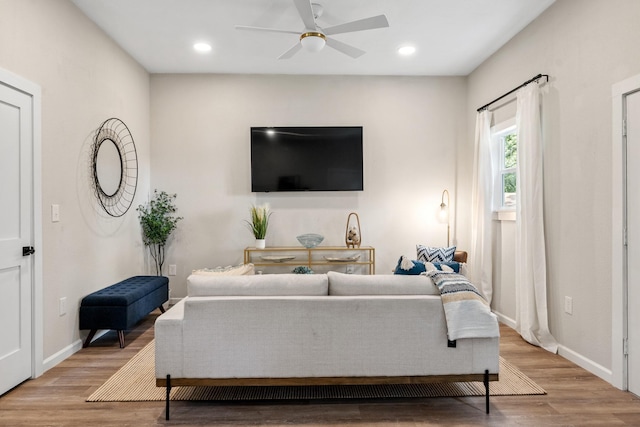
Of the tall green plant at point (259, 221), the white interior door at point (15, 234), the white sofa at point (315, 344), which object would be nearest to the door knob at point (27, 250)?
the white interior door at point (15, 234)

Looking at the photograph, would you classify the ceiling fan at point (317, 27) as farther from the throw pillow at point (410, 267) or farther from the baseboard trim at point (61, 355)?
the baseboard trim at point (61, 355)

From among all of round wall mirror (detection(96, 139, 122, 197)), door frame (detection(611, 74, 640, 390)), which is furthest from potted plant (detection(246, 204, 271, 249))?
door frame (detection(611, 74, 640, 390))

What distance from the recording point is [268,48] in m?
4.09

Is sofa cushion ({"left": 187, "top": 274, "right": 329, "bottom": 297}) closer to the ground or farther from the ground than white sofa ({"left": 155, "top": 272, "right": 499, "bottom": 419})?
farther from the ground

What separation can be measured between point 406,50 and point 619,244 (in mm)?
Answer: 2745

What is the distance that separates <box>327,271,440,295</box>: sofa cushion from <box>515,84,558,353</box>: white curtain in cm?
152

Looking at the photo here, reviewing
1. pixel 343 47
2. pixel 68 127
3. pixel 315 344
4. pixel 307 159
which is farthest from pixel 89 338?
pixel 343 47

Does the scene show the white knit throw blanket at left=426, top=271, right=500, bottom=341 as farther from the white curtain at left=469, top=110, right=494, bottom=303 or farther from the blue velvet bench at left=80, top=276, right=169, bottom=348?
the blue velvet bench at left=80, top=276, right=169, bottom=348

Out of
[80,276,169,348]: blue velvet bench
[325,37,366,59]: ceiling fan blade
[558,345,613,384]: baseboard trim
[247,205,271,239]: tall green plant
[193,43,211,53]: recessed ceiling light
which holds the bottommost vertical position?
[558,345,613,384]: baseboard trim

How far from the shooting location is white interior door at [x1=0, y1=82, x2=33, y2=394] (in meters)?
2.49

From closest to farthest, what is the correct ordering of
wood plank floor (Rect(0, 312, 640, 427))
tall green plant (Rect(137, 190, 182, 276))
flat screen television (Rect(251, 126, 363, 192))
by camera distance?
wood plank floor (Rect(0, 312, 640, 427))
tall green plant (Rect(137, 190, 182, 276))
flat screen television (Rect(251, 126, 363, 192))

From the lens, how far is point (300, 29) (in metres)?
3.71

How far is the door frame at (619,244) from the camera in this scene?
252 centimetres

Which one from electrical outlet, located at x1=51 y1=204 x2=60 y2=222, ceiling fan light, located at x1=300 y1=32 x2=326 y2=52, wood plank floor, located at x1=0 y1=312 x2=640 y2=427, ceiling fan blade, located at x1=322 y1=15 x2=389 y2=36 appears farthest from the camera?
ceiling fan light, located at x1=300 y1=32 x2=326 y2=52
